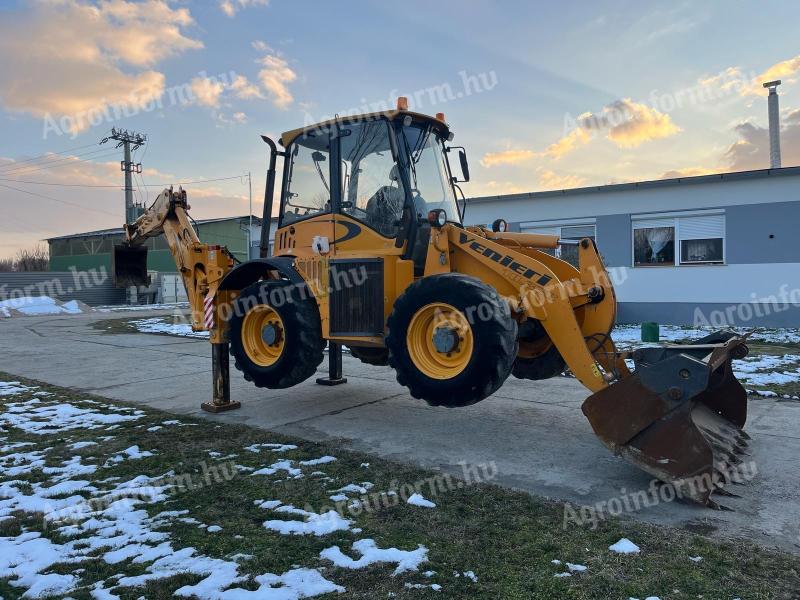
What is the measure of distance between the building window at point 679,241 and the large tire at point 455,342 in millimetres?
12264

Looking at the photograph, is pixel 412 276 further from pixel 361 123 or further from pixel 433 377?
pixel 361 123

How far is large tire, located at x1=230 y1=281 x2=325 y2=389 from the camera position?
5809mm

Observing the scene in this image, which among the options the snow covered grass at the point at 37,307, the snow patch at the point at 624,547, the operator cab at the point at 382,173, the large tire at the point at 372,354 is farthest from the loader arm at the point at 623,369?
the snow covered grass at the point at 37,307

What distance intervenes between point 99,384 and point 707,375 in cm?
822

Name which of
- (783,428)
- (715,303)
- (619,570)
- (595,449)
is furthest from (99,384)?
(715,303)

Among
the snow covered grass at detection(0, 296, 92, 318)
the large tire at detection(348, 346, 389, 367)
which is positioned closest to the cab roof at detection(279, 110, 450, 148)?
the large tire at detection(348, 346, 389, 367)

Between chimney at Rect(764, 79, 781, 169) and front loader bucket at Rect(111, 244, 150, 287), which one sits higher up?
chimney at Rect(764, 79, 781, 169)

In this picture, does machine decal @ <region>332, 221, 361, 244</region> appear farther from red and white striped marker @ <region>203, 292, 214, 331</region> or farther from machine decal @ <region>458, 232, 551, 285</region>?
red and white striped marker @ <region>203, 292, 214, 331</region>

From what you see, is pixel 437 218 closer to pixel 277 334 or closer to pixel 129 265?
pixel 277 334

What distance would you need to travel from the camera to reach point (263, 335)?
6.14 m

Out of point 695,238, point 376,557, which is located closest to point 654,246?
point 695,238

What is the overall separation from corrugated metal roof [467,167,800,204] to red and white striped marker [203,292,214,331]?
11.7 m

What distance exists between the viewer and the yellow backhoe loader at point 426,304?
4.12 m

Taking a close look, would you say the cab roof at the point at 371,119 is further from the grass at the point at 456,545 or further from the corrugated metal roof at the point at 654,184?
the corrugated metal roof at the point at 654,184
